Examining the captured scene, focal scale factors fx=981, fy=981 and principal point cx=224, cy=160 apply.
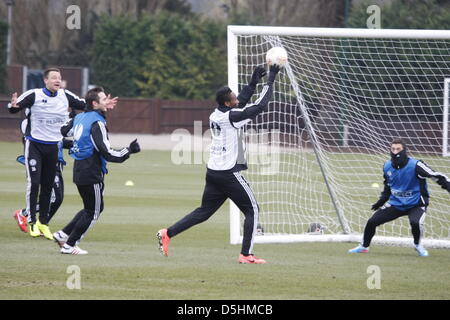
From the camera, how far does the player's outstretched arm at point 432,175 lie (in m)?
11.4

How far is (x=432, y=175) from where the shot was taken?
1162 cm

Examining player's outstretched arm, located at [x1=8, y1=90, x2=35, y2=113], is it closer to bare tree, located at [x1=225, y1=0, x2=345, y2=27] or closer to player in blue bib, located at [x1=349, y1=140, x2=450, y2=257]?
player in blue bib, located at [x1=349, y1=140, x2=450, y2=257]

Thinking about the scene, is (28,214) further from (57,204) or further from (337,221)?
(337,221)

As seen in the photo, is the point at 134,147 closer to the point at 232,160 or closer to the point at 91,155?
Answer: the point at 91,155

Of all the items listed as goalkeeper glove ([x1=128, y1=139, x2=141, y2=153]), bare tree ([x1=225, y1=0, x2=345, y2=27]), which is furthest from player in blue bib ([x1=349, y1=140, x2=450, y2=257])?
bare tree ([x1=225, y1=0, x2=345, y2=27])

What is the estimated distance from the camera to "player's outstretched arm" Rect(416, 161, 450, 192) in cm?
1144

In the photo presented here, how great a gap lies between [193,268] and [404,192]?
122 inches

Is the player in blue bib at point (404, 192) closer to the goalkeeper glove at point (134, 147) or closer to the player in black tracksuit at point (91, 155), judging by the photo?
the goalkeeper glove at point (134, 147)

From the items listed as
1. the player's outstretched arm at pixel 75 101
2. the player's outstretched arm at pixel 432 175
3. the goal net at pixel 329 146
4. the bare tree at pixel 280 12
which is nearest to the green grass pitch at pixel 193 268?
the goal net at pixel 329 146

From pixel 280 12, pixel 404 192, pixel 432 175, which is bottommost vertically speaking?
pixel 404 192

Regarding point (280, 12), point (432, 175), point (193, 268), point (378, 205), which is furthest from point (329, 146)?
point (280, 12)

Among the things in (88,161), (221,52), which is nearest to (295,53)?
(88,161)

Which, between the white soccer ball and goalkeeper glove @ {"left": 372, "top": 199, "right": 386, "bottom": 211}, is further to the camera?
goalkeeper glove @ {"left": 372, "top": 199, "right": 386, "bottom": 211}

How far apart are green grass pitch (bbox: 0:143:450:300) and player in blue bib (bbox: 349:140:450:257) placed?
1.32 feet
